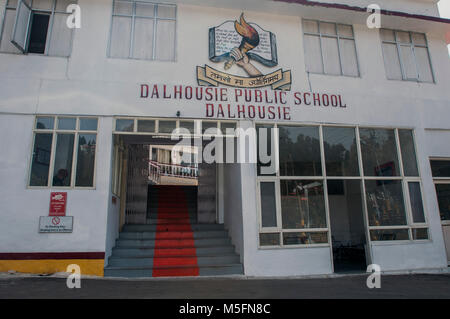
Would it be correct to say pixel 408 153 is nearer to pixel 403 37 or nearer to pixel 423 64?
pixel 423 64

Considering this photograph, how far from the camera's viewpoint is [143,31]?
8.86 meters

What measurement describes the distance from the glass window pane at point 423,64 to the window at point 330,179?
209 centimetres

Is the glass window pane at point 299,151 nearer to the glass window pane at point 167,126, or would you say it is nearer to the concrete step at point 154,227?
the glass window pane at point 167,126

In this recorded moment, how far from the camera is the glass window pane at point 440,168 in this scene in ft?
30.5

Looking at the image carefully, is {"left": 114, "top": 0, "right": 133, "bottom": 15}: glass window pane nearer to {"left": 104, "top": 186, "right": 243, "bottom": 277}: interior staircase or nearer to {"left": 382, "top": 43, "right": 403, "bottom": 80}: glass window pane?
{"left": 104, "top": 186, "right": 243, "bottom": 277}: interior staircase

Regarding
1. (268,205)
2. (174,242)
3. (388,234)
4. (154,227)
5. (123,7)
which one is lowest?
(174,242)

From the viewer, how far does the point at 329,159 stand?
28.2 feet

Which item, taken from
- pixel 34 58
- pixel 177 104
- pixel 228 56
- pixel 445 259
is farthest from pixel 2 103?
pixel 445 259

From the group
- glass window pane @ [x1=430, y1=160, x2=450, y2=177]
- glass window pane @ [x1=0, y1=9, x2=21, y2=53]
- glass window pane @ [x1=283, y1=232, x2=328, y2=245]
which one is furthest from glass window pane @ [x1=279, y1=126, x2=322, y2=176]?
glass window pane @ [x1=0, y1=9, x2=21, y2=53]

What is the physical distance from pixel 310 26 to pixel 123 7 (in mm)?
5402

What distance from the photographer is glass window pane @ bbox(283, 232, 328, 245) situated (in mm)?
7934

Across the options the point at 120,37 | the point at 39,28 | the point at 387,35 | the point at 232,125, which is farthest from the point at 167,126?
the point at 387,35

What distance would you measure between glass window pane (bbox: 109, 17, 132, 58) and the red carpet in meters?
5.08

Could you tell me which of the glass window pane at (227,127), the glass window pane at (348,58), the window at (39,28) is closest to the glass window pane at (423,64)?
the glass window pane at (348,58)
